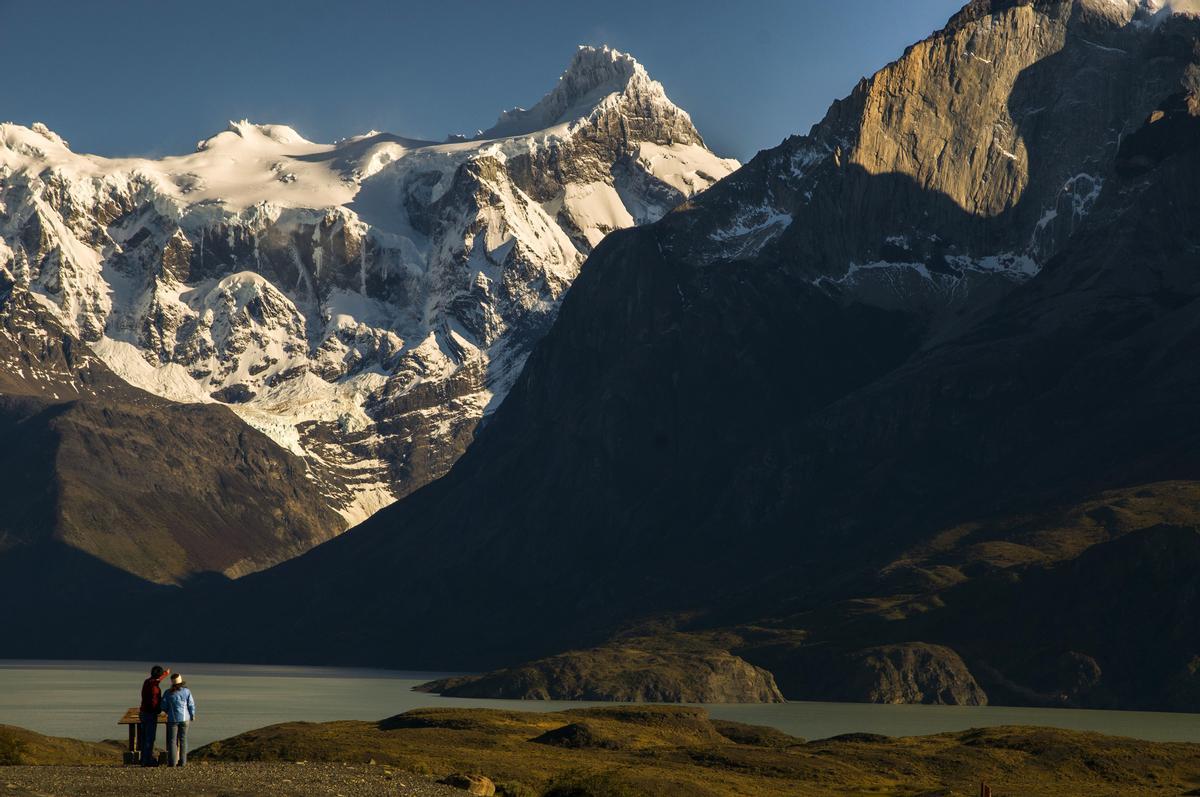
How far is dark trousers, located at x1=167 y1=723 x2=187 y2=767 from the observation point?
93.1 m

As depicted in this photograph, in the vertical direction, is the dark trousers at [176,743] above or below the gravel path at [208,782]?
above

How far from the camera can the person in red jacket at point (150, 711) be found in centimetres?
9075

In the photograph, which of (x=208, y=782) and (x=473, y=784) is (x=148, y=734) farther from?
(x=473, y=784)

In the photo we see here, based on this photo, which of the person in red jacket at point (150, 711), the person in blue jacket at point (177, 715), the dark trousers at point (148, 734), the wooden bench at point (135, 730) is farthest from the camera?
the wooden bench at point (135, 730)

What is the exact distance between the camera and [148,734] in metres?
94.6

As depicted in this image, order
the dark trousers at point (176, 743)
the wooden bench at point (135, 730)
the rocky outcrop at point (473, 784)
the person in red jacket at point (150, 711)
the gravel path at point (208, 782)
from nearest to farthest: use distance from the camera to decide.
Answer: the gravel path at point (208, 782) < the person in red jacket at point (150, 711) < the dark trousers at point (176, 743) < the wooden bench at point (135, 730) < the rocky outcrop at point (473, 784)

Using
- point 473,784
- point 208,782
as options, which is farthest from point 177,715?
point 473,784

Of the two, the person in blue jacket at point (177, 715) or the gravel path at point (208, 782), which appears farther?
the person in blue jacket at point (177, 715)

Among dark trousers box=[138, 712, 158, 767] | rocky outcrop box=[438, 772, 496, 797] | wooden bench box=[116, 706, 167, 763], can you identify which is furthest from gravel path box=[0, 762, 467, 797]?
rocky outcrop box=[438, 772, 496, 797]

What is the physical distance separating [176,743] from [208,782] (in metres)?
4.92

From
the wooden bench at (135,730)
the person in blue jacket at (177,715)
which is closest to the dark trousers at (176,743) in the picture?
the person in blue jacket at (177,715)

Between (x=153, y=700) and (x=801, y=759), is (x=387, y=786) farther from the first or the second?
(x=801, y=759)

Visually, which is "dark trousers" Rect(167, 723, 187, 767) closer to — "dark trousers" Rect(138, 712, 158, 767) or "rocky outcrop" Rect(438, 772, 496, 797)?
"dark trousers" Rect(138, 712, 158, 767)

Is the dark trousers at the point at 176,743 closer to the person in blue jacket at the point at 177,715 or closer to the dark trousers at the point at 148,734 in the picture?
the person in blue jacket at the point at 177,715
